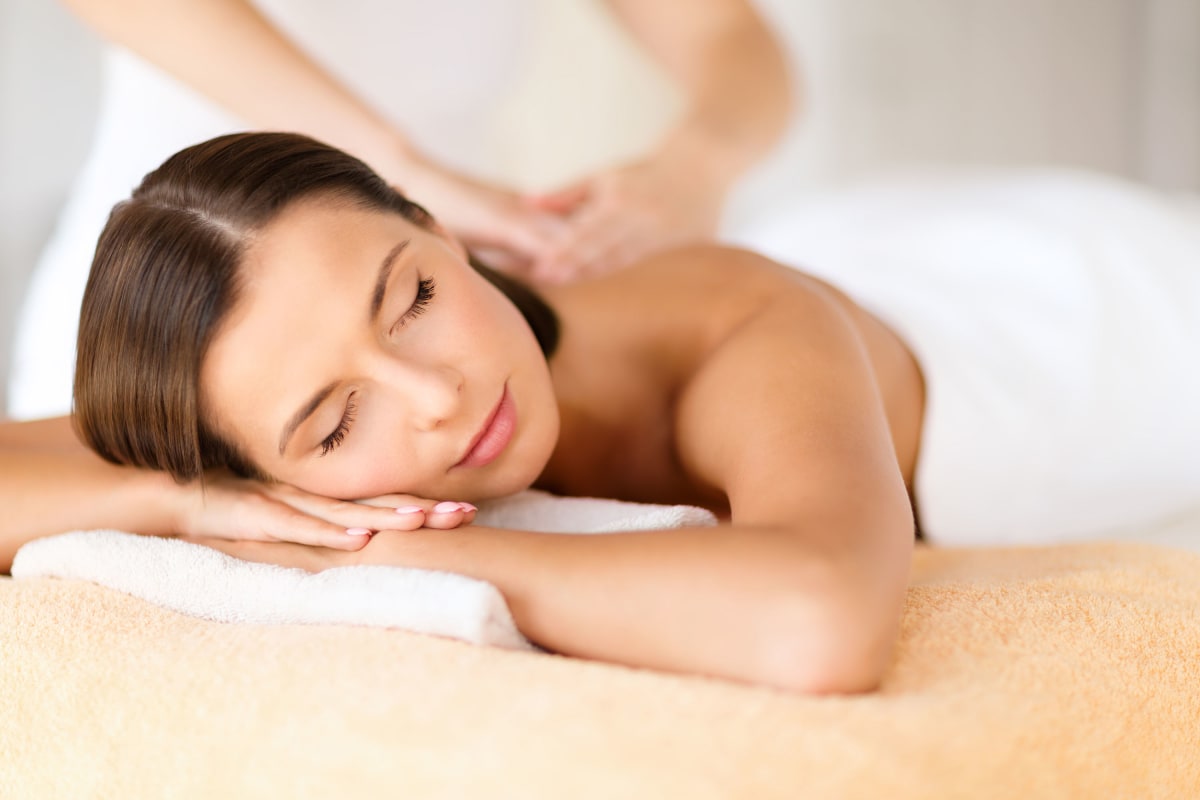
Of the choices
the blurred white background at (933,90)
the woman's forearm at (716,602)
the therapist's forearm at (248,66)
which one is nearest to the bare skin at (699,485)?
the woman's forearm at (716,602)

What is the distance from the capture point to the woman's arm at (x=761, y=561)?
710 mm

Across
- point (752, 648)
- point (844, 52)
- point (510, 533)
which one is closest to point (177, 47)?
point (510, 533)

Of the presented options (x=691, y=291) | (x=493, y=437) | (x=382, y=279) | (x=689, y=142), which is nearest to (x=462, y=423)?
(x=493, y=437)

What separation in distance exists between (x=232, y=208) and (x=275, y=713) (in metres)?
0.46

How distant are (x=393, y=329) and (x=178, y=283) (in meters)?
0.18

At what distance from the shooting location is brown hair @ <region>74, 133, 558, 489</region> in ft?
3.03

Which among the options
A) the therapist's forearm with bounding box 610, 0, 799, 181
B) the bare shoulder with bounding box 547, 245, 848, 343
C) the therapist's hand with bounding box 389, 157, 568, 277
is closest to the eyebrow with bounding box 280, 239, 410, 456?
the bare shoulder with bounding box 547, 245, 848, 343

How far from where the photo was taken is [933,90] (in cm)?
303

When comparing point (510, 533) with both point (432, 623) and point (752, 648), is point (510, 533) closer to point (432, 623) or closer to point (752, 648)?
point (432, 623)

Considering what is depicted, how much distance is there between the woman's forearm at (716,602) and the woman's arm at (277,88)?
81cm

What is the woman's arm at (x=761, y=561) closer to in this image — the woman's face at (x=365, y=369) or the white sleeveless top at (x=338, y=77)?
the woman's face at (x=365, y=369)

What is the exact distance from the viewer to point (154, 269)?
94cm

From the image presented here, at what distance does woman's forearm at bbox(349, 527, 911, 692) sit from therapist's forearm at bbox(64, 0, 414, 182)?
89 centimetres

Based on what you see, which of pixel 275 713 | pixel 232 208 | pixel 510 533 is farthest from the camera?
pixel 232 208
